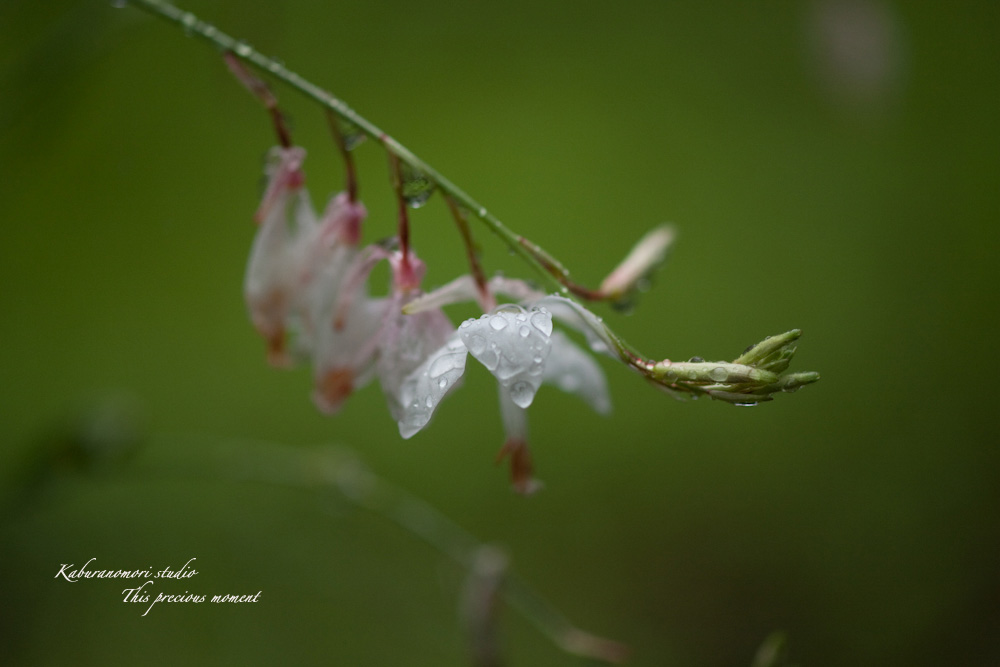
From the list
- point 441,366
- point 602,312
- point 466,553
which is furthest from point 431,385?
point 602,312

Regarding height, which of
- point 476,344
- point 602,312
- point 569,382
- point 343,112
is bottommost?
point 602,312

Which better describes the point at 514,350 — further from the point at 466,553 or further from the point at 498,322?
the point at 466,553

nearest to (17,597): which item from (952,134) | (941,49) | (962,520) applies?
(962,520)

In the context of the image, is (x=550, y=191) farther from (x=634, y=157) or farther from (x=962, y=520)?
(x=962, y=520)

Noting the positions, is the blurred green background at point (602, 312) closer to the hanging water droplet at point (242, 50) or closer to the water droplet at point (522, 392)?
the hanging water droplet at point (242, 50)

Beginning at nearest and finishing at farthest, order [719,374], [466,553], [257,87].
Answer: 1. [719,374]
2. [257,87]
3. [466,553]

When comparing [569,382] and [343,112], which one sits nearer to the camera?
[343,112]

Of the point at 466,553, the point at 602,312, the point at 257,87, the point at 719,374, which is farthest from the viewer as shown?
the point at 602,312
